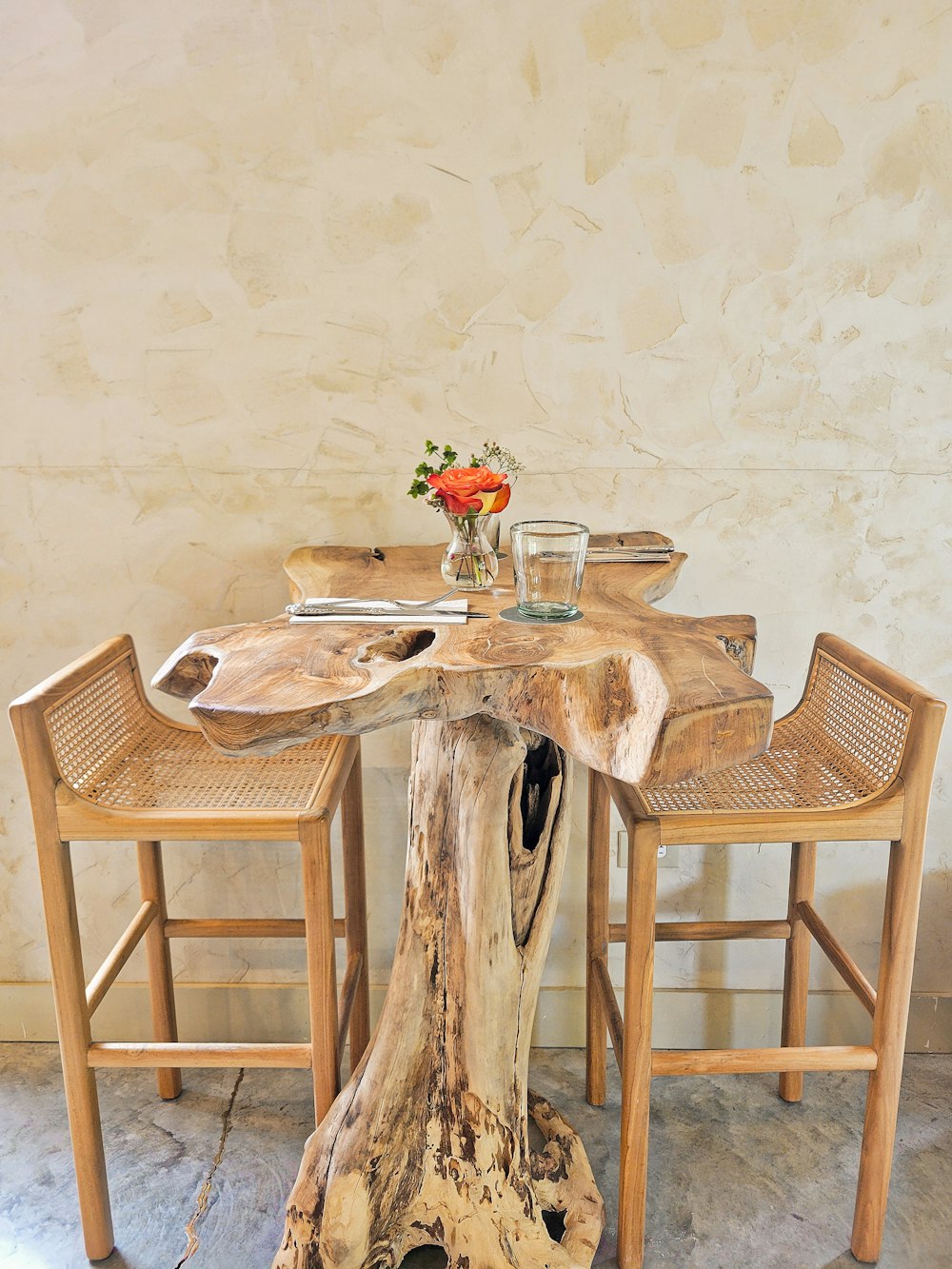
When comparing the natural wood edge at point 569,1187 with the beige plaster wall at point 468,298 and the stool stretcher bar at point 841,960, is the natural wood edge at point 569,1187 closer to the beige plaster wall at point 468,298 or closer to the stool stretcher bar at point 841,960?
the stool stretcher bar at point 841,960

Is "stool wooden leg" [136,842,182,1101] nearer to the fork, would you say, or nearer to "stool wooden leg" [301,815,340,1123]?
"stool wooden leg" [301,815,340,1123]

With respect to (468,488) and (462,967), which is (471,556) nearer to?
(468,488)

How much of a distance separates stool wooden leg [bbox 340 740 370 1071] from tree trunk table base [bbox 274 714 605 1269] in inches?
14.2

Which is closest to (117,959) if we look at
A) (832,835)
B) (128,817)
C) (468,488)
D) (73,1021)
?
(73,1021)

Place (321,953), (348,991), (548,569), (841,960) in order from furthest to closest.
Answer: (348,991) → (841,960) → (321,953) → (548,569)

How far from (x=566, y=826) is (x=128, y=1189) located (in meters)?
0.99

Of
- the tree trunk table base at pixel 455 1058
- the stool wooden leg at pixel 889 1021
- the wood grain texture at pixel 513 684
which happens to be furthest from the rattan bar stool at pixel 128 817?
the stool wooden leg at pixel 889 1021

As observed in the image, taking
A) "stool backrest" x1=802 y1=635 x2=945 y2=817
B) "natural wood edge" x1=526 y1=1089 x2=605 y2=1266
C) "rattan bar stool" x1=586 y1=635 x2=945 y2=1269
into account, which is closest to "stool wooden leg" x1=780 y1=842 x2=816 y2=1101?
"rattan bar stool" x1=586 y1=635 x2=945 y2=1269

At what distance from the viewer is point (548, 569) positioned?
137 centimetres

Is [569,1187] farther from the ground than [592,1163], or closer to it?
farther from the ground

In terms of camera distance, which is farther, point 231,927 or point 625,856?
point 625,856

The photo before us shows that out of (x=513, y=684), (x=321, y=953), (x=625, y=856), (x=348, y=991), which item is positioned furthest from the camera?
(x=625, y=856)

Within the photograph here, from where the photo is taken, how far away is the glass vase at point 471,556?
1.58 metres

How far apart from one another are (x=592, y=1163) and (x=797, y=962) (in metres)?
0.52
